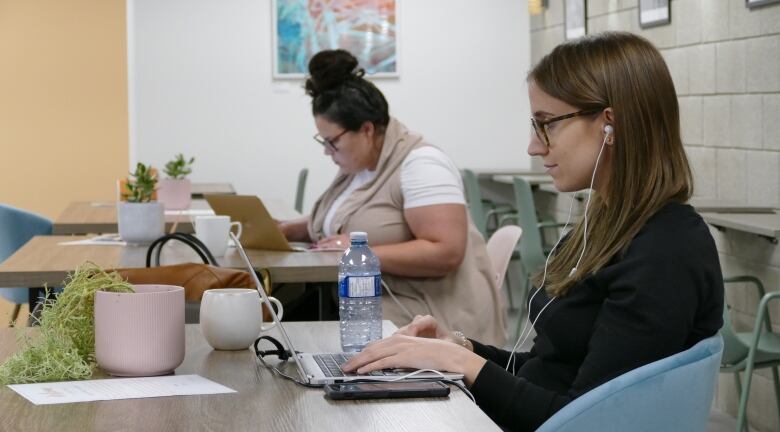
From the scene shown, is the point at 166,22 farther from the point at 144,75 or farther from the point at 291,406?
A: the point at 291,406

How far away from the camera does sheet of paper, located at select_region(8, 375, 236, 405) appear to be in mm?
1403

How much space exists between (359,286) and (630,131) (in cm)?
53

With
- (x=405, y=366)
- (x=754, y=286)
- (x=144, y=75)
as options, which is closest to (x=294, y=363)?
(x=405, y=366)

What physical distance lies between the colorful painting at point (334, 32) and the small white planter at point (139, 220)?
4760 mm

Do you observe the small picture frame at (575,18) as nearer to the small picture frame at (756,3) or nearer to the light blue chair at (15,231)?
the small picture frame at (756,3)

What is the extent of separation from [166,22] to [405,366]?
22.0 ft

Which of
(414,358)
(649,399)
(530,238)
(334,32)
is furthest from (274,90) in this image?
(649,399)

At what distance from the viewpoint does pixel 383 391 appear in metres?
1.42

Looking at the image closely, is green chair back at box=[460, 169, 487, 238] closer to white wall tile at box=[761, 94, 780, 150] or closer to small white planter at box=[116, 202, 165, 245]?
white wall tile at box=[761, 94, 780, 150]

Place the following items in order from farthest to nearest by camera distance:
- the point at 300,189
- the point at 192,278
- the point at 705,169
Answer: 1. the point at 300,189
2. the point at 705,169
3. the point at 192,278

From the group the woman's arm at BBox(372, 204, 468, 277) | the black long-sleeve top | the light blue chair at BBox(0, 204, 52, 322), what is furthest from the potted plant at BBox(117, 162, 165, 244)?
the black long-sleeve top

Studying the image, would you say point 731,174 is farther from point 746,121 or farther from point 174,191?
point 174,191

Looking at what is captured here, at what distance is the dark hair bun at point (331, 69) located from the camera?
126 inches

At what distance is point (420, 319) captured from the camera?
6.00 feet
